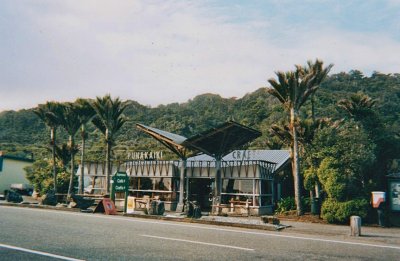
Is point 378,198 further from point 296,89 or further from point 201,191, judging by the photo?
point 201,191

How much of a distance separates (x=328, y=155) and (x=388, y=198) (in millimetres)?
4193

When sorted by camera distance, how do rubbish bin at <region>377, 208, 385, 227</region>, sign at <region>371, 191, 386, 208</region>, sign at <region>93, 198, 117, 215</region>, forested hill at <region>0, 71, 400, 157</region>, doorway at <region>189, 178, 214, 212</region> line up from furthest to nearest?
forested hill at <region>0, 71, 400, 157</region>, doorway at <region>189, 178, 214, 212</region>, sign at <region>93, 198, 117, 215</region>, rubbish bin at <region>377, 208, 385, 227</region>, sign at <region>371, 191, 386, 208</region>

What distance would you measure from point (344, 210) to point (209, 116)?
84.5 m

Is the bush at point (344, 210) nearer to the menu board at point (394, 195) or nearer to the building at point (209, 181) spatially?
the menu board at point (394, 195)

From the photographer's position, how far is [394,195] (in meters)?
20.6

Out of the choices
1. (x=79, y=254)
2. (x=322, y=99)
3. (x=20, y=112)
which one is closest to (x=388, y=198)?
(x=79, y=254)

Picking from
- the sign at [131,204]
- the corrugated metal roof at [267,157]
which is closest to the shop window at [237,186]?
the corrugated metal roof at [267,157]

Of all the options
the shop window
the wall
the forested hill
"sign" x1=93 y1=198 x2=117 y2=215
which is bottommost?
"sign" x1=93 y1=198 x2=117 y2=215

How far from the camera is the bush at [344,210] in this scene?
19.6 metres

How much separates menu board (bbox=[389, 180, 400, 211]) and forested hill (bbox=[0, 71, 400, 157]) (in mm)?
33795

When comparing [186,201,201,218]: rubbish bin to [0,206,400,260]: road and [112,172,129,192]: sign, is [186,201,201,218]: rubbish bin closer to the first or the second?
[112,172,129,192]: sign

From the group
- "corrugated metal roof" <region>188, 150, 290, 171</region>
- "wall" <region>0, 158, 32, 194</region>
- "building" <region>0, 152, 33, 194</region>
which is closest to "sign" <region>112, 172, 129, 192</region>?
"corrugated metal roof" <region>188, 150, 290, 171</region>

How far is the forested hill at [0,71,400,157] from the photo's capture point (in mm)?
66875

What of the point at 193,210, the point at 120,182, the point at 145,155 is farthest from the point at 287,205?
the point at 145,155
